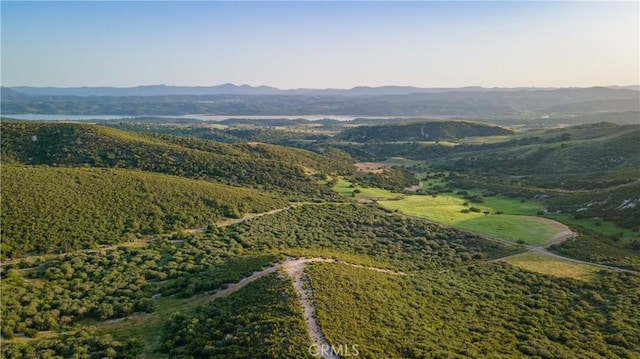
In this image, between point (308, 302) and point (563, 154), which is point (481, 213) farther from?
point (563, 154)

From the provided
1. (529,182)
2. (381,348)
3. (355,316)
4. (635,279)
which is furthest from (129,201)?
(529,182)

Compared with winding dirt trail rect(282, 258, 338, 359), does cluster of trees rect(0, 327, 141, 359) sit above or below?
below

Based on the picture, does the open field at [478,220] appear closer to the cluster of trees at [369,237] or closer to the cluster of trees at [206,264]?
the cluster of trees at [369,237]

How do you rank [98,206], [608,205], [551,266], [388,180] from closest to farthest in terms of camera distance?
1. [551,266]
2. [98,206]
3. [608,205]
4. [388,180]

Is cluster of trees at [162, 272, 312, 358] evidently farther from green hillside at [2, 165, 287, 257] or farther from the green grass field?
the green grass field

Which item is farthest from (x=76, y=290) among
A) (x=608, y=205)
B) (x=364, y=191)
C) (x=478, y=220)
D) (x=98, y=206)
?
(x=608, y=205)

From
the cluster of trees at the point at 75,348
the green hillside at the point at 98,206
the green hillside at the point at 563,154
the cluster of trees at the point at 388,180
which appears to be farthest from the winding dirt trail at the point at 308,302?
the green hillside at the point at 563,154

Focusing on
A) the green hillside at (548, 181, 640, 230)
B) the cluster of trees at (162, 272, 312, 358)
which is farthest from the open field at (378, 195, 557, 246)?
the cluster of trees at (162, 272, 312, 358)
